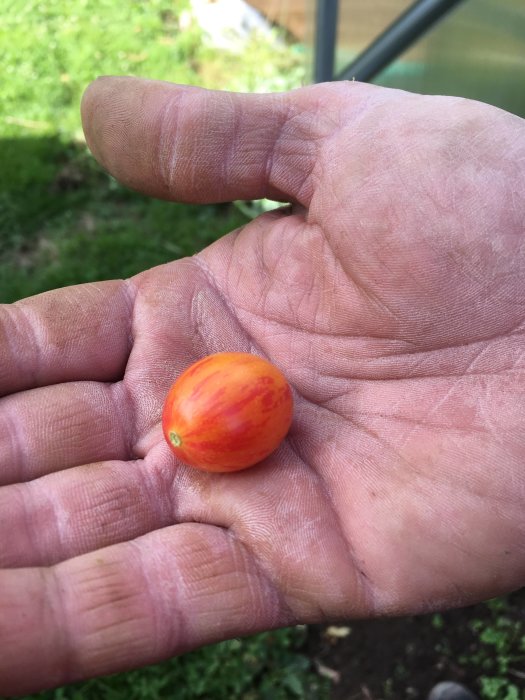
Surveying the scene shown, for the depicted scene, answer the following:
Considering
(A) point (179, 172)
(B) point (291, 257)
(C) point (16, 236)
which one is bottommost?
(C) point (16, 236)

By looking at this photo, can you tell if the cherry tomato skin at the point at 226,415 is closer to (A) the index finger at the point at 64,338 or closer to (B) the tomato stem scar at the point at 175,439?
(B) the tomato stem scar at the point at 175,439

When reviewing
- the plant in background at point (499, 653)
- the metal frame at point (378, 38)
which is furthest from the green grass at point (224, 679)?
the metal frame at point (378, 38)

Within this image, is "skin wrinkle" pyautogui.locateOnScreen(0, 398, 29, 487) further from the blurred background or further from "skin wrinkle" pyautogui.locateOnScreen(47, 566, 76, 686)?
the blurred background

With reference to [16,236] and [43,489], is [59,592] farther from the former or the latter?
[16,236]

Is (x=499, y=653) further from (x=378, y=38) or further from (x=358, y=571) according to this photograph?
(x=378, y=38)

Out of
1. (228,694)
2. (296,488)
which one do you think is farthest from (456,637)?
(296,488)

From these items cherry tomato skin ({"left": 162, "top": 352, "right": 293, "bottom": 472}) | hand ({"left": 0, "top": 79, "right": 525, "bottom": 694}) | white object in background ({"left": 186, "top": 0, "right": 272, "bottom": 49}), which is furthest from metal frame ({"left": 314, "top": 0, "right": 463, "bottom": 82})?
cherry tomato skin ({"left": 162, "top": 352, "right": 293, "bottom": 472})
